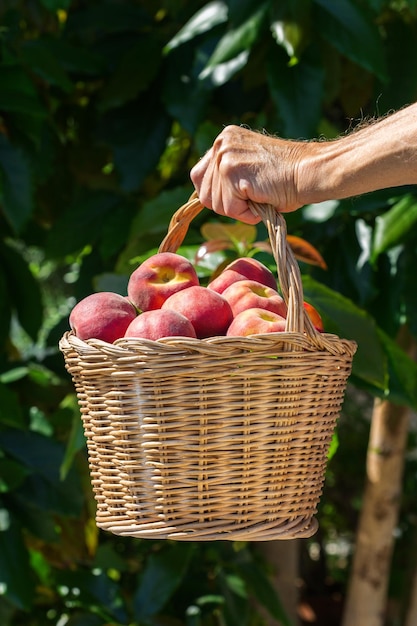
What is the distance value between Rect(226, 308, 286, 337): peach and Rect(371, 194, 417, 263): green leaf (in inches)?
33.6

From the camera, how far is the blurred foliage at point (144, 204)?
185cm

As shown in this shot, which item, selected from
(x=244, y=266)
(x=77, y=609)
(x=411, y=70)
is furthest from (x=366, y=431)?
(x=244, y=266)

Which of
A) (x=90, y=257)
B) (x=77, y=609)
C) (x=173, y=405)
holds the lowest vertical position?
(x=77, y=609)

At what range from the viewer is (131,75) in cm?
221

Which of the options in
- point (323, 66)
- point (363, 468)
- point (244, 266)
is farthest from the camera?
point (363, 468)

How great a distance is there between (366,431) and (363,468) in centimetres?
23

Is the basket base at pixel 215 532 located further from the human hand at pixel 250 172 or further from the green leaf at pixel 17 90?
the green leaf at pixel 17 90

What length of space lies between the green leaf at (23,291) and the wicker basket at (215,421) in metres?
1.33

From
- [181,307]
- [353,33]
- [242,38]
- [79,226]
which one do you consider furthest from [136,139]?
[181,307]

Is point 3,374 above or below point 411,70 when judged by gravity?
below

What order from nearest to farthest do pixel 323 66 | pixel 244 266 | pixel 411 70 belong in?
pixel 244 266 → pixel 323 66 → pixel 411 70

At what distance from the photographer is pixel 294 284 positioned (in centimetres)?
102

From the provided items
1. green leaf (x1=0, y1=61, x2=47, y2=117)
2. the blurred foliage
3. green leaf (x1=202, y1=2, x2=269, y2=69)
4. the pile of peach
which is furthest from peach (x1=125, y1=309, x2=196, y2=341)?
green leaf (x1=0, y1=61, x2=47, y2=117)

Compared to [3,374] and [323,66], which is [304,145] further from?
[3,374]
